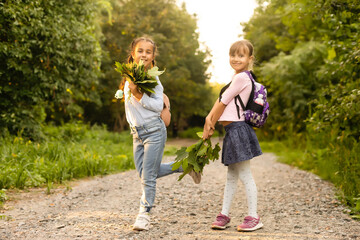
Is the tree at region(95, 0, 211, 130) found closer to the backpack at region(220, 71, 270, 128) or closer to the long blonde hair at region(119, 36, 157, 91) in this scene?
the long blonde hair at region(119, 36, 157, 91)

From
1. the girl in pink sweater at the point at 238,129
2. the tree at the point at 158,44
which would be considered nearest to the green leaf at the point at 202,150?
the girl in pink sweater at the point at 238,129

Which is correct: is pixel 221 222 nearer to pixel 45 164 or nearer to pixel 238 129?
pixel 238 129

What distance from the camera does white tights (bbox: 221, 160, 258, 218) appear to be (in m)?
3.48

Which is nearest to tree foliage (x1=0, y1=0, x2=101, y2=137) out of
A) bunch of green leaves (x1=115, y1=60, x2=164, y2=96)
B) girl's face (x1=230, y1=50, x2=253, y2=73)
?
bunch of green leaves (x1=115, y1=60, x2=164, y2=96)

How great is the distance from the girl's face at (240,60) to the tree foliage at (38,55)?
475cm

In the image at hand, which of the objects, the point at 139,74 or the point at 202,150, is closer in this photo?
the point at 139,74

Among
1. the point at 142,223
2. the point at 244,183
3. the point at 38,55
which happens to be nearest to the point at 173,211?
the point at 142,223

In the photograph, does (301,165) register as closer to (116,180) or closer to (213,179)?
(213,179)

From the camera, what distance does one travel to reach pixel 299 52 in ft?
36.4

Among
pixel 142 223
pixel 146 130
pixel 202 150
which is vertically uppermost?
pixel 146 130

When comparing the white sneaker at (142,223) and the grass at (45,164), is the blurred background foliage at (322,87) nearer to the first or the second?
the white sneaker at (142,223)

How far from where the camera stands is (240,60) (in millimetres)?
3500

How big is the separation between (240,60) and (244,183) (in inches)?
45.3

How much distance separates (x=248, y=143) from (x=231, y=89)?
518mm
